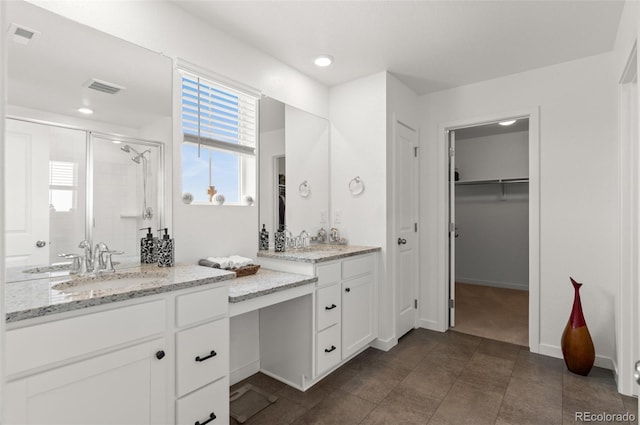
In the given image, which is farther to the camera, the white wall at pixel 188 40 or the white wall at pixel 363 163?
the white wall at pixel 363 163

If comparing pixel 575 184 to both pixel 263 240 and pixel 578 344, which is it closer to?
pixel 578 344

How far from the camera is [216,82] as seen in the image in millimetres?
2307

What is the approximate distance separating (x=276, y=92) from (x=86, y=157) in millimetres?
1502

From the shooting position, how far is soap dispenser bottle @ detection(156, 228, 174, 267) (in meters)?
1.89

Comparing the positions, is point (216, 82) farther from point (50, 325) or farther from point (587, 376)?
point (587, 376)

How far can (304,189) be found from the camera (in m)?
3.03

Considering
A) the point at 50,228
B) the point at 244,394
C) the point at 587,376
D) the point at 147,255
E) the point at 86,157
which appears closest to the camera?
the point at 50,228

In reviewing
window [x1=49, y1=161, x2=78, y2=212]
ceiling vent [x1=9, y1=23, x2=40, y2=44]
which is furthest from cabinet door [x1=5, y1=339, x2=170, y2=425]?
ceiling vent [x1=9, y1=23, x2=40, y2=44]

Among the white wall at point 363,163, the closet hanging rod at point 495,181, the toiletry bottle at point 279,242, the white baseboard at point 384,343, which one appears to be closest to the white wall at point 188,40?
the white wall at point 363,163

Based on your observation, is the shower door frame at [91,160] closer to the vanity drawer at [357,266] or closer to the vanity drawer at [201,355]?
the vanity drawer at [201,355]

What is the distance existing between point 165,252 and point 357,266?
1.47 meters

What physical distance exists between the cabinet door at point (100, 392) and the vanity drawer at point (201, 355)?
76 millimetres

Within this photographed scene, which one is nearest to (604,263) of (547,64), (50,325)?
(547,64)

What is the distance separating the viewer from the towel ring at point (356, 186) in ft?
10.2
